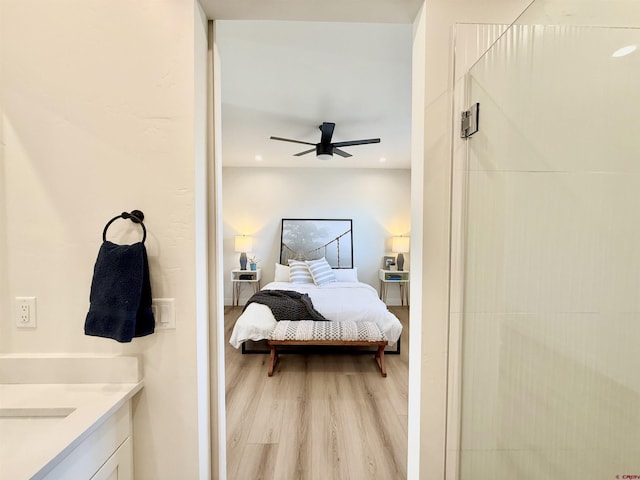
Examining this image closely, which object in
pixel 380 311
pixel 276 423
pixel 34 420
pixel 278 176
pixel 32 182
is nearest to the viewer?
pixel 34 420

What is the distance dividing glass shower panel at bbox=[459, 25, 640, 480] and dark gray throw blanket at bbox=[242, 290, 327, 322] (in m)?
2.16

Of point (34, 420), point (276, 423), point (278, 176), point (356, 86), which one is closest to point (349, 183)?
point (278, 176)

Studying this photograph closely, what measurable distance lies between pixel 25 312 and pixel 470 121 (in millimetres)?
1765

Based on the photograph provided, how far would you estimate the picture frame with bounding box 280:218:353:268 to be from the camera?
16.6 ft

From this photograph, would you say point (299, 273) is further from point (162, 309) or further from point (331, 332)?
point (162, 309)

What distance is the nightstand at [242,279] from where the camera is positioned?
4.89 m

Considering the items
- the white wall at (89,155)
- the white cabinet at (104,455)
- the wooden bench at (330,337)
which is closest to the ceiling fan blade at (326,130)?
the white wall at (89,155)

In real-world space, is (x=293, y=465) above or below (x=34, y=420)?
below

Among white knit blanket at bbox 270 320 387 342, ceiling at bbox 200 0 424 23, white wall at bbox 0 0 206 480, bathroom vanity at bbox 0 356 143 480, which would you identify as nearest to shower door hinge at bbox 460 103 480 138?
ceiling at bbox 200 0 424 23

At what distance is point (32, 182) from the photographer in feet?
3.25

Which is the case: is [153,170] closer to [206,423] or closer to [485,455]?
[206,423]

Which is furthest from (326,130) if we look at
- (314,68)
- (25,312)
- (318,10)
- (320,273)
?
(25,312)

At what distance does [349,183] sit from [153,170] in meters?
4.45

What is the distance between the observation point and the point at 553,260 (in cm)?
79
